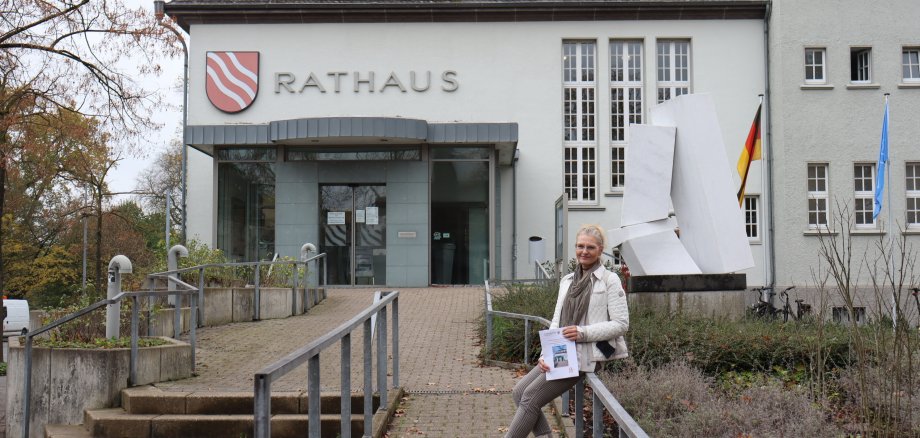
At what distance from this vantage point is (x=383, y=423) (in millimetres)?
6703

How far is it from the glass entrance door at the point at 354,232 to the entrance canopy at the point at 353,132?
143 centimetres

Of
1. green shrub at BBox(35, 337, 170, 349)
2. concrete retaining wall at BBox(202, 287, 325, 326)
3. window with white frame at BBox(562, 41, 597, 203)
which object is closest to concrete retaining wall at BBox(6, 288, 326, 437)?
green shrub at BBox(35, 337, 170, 349)

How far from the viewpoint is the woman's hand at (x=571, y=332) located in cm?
479

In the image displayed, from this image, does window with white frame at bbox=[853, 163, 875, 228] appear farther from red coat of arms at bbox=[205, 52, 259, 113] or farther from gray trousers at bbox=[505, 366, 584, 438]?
gray trousers at bbox=[505, 366, 584, 438]

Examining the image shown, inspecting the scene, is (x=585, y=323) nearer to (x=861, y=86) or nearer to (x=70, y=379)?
(x=70, y=379)

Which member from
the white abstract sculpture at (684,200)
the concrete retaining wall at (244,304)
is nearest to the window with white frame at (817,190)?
the white abstract sculpture at (684,200)

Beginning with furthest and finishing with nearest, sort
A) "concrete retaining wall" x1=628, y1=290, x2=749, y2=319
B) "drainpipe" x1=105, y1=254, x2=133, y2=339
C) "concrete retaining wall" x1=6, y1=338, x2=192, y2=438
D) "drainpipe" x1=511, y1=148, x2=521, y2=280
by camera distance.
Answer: "drainpipe" x1=511, y1=148, x2=521, y2=280 → "concrete retaining wall" x1=628, y1=290, x2=749, y2=319 → "drainpipe" x1=105, y1=254, x2=133, y2=339 → "concrete retaining wall" x1=6, y1=338, x2=192, y2=438

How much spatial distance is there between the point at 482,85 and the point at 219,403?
17.1m

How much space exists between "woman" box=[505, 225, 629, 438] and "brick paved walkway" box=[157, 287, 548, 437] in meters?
1.73

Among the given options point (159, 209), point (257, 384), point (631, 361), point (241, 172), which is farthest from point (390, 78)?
point (159, 209)

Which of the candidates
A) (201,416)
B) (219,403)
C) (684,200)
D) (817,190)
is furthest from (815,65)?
(201,416)

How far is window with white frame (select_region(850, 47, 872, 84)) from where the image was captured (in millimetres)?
23406

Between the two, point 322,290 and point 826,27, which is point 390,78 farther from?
point 826,27

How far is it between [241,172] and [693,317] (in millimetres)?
15628
